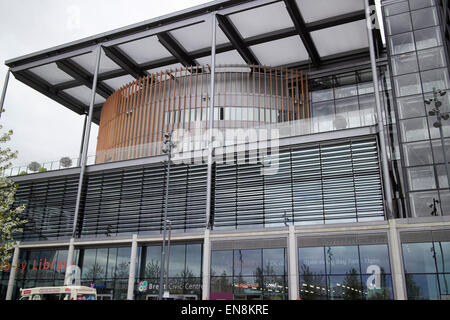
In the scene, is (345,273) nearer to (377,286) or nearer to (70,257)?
(377,286)

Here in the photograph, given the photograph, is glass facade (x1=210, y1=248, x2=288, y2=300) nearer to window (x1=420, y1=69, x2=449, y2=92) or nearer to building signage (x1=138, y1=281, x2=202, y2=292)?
building signage (x1=138, y1=281, x2=202, y2=292)

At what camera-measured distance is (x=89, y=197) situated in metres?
33.7

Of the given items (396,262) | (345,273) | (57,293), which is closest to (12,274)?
(57,293)

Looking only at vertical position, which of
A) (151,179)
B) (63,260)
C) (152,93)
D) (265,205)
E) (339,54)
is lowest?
(63,260)

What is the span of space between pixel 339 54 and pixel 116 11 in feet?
68.2

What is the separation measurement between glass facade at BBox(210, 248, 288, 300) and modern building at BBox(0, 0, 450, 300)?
87 millimetres

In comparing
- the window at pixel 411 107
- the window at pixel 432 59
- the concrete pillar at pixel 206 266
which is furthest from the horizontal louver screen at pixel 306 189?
the window at pixel 432 59

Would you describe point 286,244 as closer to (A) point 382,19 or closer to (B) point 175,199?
(B) point 175,199

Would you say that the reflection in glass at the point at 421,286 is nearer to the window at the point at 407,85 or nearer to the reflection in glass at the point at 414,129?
the reflection in glass at the point at 414,129

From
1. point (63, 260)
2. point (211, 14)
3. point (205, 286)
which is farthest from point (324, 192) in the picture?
point (63, 260)

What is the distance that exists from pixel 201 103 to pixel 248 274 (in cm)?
1634

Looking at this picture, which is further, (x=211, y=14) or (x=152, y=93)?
(x=152, y=93)
